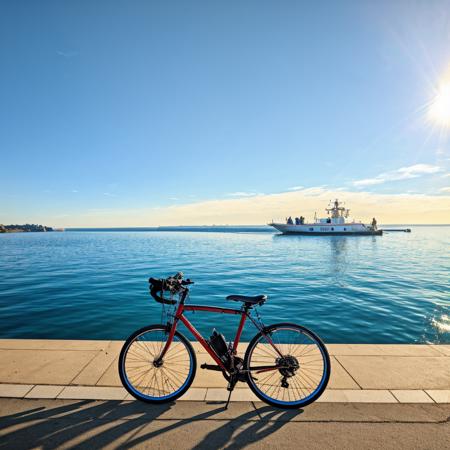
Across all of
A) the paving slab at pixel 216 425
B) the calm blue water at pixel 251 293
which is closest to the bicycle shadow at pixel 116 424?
the paving slab at pixel 216 425

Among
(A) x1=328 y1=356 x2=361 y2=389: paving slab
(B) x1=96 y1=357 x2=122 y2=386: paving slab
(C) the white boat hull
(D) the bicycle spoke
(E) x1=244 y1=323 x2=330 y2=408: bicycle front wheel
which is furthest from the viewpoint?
(C) the white boat hull

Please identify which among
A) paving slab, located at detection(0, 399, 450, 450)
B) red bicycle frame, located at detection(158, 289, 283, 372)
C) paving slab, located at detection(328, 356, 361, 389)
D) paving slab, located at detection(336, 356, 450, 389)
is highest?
red bicycle frame, located at detection(158, 289, 283, 372)

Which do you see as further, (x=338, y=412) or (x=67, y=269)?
(x=67, y=269)

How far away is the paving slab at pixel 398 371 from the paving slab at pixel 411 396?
19 centimetres

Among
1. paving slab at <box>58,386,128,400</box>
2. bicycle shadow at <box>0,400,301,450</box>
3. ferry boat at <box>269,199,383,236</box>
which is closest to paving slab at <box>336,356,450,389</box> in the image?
bicycle shadow at <box>0,400,301,450</box>

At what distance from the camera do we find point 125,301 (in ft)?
40.8

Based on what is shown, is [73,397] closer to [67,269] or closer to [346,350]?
[346,350]

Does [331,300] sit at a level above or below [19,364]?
below

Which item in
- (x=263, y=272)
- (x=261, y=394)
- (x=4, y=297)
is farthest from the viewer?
(x=263, y=272)

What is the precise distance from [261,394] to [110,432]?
1.81 meters

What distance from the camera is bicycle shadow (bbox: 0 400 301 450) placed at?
9.62ft

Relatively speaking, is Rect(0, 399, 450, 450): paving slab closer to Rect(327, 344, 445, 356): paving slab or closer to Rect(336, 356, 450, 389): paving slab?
Rect(336, 356, 450, 389): paving slab

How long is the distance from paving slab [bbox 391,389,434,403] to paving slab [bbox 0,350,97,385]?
4603mm

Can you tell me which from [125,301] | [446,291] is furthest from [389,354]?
[446,291]
